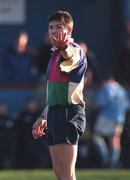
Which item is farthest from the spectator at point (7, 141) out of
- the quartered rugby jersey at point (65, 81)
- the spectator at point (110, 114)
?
the quartered rugby jersey at point (65, 81)

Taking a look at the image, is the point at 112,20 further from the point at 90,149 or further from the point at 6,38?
the point at 90,149

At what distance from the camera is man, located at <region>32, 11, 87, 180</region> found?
7.91m

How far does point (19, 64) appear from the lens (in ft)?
50.6

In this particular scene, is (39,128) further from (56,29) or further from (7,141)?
(7,141)

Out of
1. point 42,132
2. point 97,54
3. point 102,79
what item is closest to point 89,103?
point 102,79

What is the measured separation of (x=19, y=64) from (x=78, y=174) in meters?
2.70

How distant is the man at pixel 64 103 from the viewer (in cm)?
791

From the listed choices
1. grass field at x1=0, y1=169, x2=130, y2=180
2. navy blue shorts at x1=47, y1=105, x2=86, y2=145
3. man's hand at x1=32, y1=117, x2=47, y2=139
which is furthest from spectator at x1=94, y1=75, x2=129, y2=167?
navy blue shorts at x1=47, y1=105, x2=86, y2=145

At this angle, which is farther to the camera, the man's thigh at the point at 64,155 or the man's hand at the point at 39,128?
the man's hand at the point at 39,128

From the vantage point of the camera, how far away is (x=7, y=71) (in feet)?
51.4

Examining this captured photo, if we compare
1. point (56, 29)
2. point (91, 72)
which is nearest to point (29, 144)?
point (91, 72)

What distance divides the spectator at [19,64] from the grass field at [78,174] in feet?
6.67

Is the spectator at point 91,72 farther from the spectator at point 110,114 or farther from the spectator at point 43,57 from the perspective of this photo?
the spectator at point 43,57

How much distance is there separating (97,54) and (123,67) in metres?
1.89
